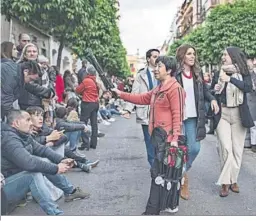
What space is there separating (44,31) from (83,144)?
2.89 metres

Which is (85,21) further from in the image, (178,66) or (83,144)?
(83,144)

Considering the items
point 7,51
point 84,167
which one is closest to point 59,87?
point 84,167

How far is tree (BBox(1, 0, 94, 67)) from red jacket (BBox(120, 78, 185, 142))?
578 millimetres

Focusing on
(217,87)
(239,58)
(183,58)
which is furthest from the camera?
(217,87)

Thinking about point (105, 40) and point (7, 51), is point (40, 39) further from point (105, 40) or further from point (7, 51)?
point (105, 40)

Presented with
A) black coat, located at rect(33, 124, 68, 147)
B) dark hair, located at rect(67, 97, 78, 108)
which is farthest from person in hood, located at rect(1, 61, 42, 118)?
dark hair, located at rect(67, 97, 78, 108)

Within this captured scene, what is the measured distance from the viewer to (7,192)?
278 cm

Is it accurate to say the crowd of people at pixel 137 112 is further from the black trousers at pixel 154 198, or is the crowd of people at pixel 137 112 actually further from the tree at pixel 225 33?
the tree at pixel 225 33

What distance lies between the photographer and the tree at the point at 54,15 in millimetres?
2891

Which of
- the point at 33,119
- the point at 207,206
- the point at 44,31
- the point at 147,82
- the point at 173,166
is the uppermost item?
the point at 44,31

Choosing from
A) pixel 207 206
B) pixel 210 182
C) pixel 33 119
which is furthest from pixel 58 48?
pixel 210 182

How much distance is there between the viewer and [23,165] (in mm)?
2945

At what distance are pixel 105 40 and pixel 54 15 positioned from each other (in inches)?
47.9

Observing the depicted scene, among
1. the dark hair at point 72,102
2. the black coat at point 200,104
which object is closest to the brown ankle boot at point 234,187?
the black coat at point 200,104
